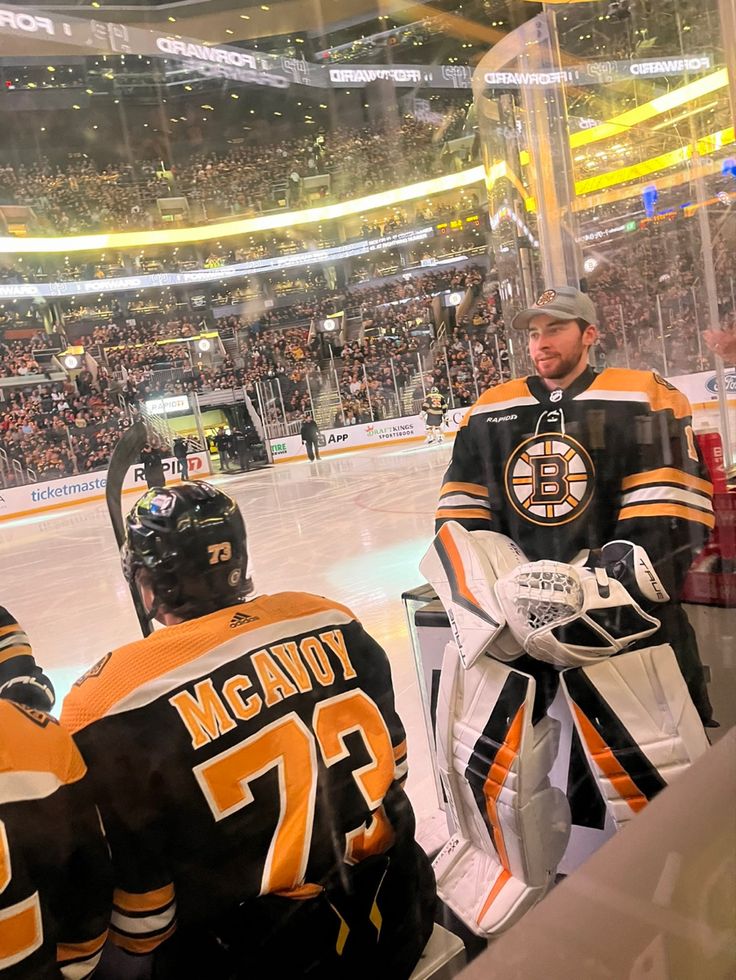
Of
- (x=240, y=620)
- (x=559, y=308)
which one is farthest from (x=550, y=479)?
(x=240, y=620)

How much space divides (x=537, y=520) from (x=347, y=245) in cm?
65

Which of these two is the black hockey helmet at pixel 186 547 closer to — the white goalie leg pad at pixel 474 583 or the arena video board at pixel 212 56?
the arena video board at pixel 212 56

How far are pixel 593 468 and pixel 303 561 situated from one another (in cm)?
53

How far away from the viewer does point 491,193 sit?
1.47 m

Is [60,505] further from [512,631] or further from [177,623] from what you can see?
[512,631]

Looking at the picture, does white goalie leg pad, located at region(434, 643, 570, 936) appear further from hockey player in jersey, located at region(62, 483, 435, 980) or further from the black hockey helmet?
the black hockey helmet

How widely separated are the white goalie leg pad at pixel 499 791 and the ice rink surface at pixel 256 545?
6.4 inches

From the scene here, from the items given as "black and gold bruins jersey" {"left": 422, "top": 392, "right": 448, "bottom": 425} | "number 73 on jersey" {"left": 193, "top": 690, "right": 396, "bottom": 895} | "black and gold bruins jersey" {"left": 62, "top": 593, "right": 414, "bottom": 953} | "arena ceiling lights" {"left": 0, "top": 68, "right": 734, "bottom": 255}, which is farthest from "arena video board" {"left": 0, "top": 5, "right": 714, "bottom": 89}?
"number 73 on jersey" {"left": 193, "top": 690, "right": 396, "bottom": 895}

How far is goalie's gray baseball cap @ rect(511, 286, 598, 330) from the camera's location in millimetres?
1342

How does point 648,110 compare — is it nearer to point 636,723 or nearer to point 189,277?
point 636,723

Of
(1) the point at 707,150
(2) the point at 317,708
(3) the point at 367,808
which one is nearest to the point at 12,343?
(2) the point at 317,708

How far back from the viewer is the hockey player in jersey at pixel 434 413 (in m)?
1.18

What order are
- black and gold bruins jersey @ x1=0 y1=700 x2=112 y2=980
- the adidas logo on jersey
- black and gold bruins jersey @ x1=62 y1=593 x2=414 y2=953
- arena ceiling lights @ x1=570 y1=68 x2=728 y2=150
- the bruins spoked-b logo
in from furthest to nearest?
arena ceiling lights @ x1=570 y1=68 x2=728 y2=150, the bruins spoked-b logo, the adidas logo on jersey, black and gold bruins jersey @ x1=62 y1=593 x2=414 y2=953, black and gold bruins jersey @ x1=0 y1=700 x2=112 y2=980

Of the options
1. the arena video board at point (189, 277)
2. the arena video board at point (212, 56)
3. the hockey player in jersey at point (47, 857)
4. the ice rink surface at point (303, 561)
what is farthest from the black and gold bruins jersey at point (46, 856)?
the arena video board at point (212, 56)
